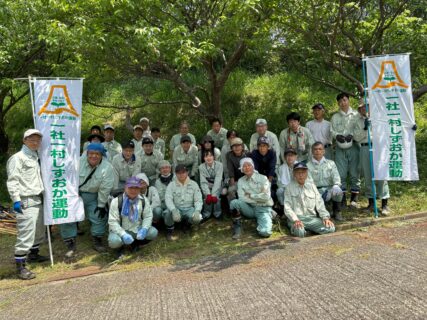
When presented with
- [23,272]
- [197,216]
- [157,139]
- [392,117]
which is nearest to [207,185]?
[197,216]

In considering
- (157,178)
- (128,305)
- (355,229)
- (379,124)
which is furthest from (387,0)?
(128,305)

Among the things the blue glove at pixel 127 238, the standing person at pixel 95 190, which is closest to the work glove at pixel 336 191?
the blue glove at pixel 127 238

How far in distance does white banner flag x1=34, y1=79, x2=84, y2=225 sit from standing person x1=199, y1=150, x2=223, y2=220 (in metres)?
1.98

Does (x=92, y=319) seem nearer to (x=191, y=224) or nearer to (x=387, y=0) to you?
(x=191, y=224)

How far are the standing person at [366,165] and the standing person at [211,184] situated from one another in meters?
2.50

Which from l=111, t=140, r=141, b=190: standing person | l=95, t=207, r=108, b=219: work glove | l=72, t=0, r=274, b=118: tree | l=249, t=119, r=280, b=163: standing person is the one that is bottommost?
l=95, t=207, r=108, b=219: work glove

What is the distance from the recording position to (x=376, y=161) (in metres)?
5.94

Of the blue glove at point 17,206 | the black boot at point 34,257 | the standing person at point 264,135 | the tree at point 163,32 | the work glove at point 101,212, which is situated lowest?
the black boot at point 34,257

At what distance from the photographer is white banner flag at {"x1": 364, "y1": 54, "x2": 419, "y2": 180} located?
575 cm

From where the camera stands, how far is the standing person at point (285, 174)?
19.2 ft

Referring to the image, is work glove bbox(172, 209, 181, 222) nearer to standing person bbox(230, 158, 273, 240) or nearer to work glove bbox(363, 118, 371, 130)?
standing person bbox(230, 158, 273, 240)

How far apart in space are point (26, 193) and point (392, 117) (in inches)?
222

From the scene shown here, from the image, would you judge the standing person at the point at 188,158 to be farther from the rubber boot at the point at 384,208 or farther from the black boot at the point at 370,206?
the rubber boot at the point at 384,208

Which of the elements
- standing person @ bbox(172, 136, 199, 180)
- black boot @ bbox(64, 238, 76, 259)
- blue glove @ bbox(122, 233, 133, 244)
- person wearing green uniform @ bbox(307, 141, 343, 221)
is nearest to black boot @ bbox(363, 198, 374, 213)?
person wearing green uniform @ bbox(307, 141, 343, 221)
